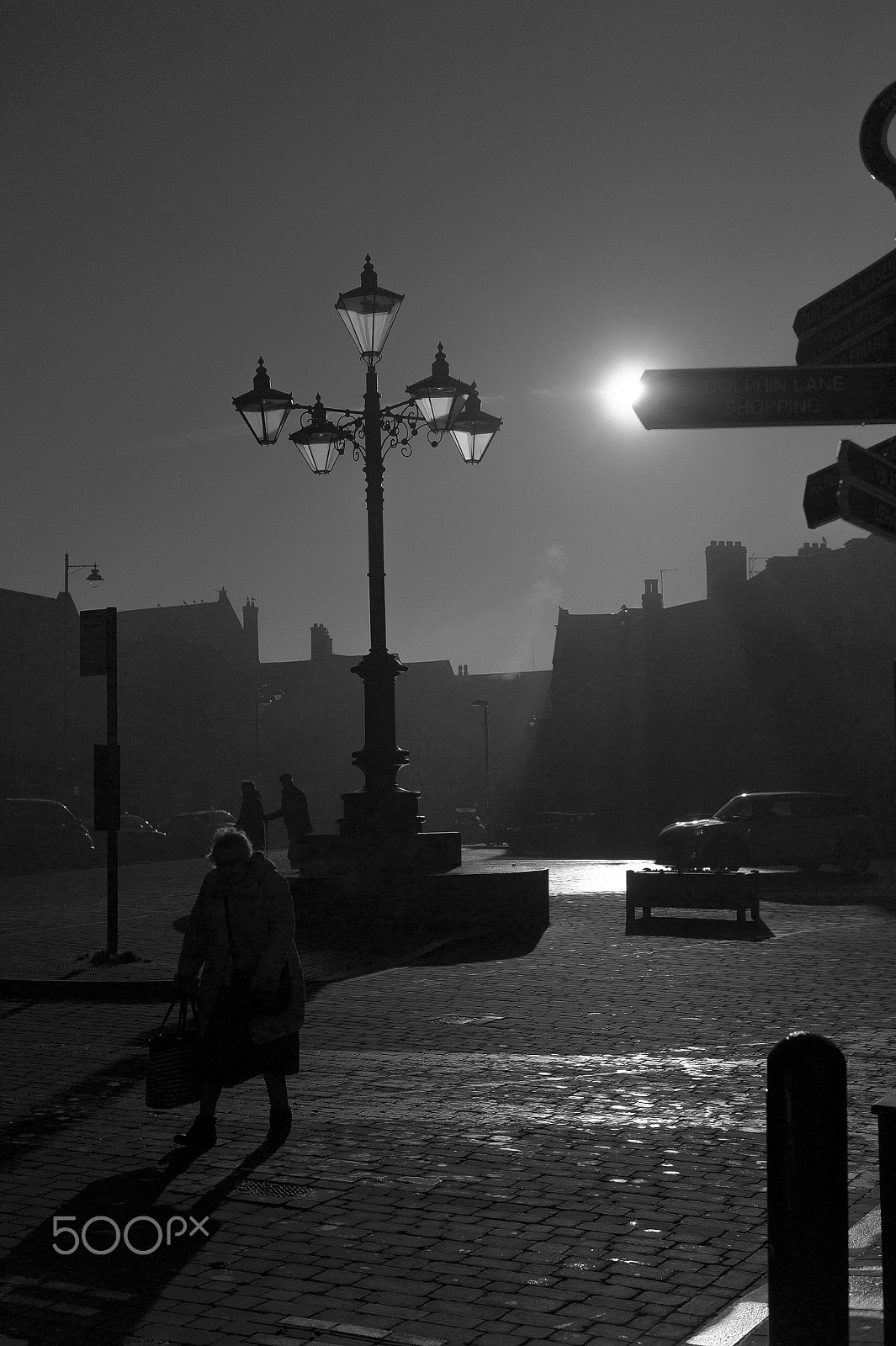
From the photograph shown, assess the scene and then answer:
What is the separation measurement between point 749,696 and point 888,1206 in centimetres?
4921

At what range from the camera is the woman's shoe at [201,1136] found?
22.7ft

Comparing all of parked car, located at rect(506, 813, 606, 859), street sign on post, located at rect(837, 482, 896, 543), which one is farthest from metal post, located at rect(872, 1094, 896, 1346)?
parked car, located at rect(506, 813, 606, 859)

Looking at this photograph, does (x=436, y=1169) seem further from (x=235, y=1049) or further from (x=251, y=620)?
(x=251, y=620)

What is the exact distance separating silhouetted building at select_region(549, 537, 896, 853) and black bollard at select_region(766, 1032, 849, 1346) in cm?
3873

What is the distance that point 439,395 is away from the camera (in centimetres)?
1585

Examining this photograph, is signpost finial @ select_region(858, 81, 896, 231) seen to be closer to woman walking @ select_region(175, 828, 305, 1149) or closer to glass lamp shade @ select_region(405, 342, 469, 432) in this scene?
woman walking @ select_region(175, 828, 305, 1149)

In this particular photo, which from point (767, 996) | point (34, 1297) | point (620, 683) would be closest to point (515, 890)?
point (767, 996)

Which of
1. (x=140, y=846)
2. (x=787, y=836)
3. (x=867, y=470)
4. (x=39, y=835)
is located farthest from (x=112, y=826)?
(x=140, y=846)

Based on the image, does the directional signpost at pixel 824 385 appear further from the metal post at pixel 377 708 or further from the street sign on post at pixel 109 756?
the metal post at pixel 377 708

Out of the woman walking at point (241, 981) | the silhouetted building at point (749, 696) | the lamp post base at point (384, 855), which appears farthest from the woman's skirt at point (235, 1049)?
the silhouetted building at point (749, 696)

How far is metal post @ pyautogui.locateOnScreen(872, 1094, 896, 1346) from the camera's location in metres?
4.00

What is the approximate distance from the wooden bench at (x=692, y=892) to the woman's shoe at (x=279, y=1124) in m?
11.3

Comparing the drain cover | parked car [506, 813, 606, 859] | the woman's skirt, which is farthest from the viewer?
parked car [506, 813, 606, 859]

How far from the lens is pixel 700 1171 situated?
646 cm
